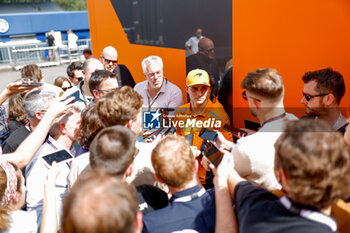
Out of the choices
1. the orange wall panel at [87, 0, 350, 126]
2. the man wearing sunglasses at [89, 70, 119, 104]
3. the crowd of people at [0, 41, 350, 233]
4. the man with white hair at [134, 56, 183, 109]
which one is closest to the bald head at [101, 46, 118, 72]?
the man with white hair at [134, 56, 183, 109]

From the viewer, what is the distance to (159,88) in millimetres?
3492

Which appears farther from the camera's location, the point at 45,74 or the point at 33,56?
the point at 33,56

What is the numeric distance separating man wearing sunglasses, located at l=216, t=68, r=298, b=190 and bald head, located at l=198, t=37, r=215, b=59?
4.82 ft

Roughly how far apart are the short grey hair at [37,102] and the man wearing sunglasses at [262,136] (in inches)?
54.5

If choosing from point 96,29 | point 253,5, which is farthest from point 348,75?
point 96,29

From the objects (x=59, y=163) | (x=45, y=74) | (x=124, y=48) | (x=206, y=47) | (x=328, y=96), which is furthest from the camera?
(x=45, y=74)

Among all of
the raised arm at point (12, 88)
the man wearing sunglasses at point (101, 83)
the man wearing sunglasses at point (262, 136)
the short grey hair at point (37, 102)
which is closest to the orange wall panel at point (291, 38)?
the man wearing sunglasses at point (262, 136)

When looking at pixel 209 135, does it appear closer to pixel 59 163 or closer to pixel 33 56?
Result: pixel 59 163

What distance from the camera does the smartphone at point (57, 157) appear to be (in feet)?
5.62

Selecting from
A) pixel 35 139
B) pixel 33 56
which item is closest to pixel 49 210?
pixel 35 139

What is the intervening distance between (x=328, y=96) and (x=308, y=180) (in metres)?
1.31

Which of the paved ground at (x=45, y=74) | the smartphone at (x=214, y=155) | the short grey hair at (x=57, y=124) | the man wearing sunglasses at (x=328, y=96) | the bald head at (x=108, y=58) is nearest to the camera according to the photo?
the smartphone at (x=214, y=155)

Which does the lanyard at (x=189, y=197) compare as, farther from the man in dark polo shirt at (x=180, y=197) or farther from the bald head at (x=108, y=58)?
the bald head at (x=108, y=58)

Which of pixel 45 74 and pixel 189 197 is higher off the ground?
pixel 189 197
